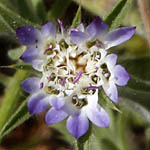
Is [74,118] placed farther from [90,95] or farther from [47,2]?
[47,2]

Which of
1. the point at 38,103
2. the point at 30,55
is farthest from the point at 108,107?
the point at 30,55

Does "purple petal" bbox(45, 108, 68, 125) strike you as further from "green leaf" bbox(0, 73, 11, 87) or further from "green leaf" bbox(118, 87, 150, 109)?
"green leaf" bbox(0, 73, 11, 87)

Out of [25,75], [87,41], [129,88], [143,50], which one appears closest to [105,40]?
[87,41]

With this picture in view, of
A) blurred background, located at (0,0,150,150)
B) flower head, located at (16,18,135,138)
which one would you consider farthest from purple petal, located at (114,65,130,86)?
blurred background, located at (0,0,150,150)

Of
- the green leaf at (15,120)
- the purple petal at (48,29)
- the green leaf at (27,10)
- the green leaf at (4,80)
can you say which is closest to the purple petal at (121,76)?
the purple petal at (48,29)

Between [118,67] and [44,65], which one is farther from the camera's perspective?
[44,65]

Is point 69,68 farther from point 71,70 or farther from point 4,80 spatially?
point 4,80
